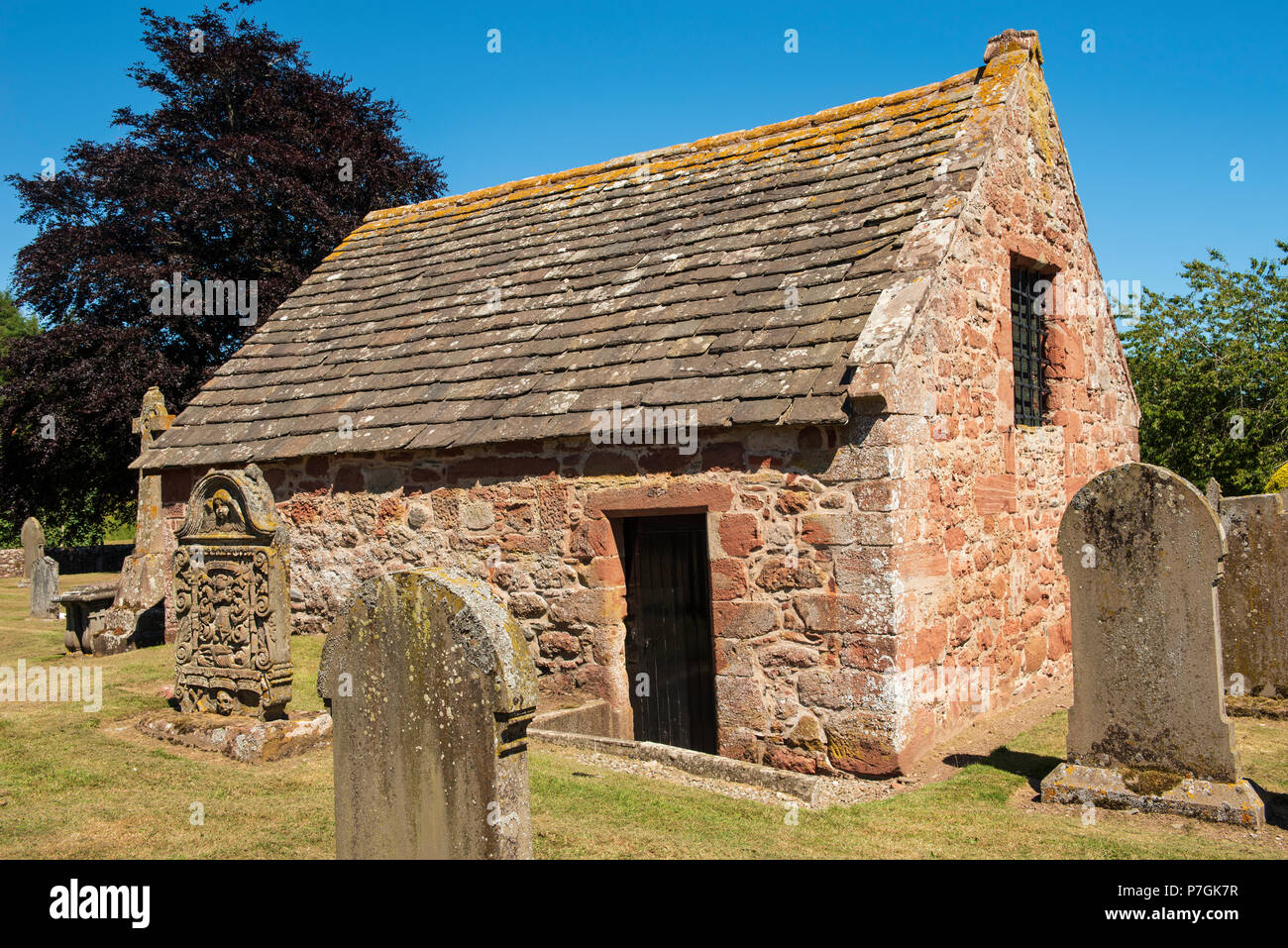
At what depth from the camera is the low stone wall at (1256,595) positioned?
7.93 meters

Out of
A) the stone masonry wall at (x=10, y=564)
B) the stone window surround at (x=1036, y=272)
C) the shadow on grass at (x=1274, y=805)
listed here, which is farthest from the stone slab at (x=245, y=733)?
the stone masonry wall at (x=10, y=564)

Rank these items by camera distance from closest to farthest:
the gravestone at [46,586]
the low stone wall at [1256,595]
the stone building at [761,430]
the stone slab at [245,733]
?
the stone slab at [245,733]
the stone building at [761,430]
the low stone wall at [1256,595]
the gravestone at [46,586]

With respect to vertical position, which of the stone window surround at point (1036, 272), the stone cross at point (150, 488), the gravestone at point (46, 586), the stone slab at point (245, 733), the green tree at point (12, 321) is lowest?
the stone slab at point (245, 733)

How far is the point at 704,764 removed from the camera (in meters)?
7.03

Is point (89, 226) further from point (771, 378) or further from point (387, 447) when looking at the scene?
point (771, 378)

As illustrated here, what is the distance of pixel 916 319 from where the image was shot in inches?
304

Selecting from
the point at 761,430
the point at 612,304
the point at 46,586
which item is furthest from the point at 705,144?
the point at 46,586

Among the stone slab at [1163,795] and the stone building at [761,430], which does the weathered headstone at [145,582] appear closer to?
the stone building at [761,430]

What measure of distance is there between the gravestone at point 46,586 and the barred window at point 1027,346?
14.1 metres

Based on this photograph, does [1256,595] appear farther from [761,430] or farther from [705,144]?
[705,144]

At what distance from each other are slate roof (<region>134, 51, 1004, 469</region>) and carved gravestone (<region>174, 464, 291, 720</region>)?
2.16m

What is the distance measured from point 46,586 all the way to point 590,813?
13.1 meters

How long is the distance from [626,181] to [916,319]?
19.7 feet

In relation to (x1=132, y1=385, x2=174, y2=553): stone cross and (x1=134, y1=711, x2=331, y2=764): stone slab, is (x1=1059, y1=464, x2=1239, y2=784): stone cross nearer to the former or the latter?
(x1=134, y1=711, x2=331, y2=764): stone slab
